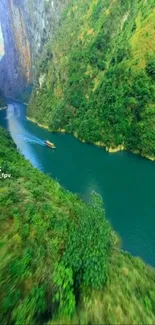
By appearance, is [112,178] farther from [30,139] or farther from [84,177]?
[30,139]

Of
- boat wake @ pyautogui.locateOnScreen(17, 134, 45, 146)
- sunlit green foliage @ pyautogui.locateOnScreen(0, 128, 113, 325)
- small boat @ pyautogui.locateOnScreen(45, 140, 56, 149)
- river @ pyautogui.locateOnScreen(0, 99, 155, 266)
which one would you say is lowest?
boat wake @ pyautogui.locateOnScreen(17, 134, 45, 146)

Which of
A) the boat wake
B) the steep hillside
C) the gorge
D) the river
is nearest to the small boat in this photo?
the river

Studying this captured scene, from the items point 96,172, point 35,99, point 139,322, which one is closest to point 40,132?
point 35,99

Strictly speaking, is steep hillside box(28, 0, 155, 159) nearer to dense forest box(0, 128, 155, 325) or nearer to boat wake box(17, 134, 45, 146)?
boat wake box(17, 134, 45, 146)

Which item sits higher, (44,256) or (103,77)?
(103,77)

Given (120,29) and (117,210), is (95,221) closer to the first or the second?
(117,210)

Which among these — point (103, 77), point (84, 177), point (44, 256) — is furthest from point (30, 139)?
point (44, 256)
